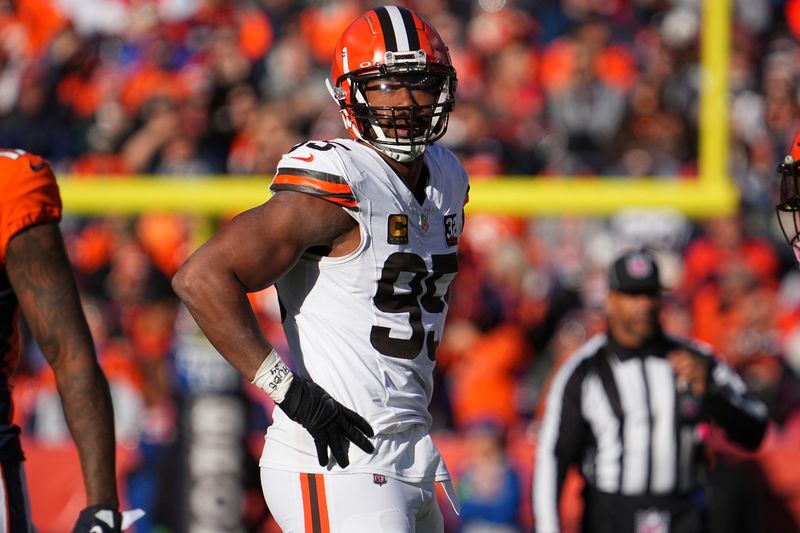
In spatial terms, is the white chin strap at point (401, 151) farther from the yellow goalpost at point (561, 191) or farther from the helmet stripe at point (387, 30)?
the yellow goalpost at point (561, 191)

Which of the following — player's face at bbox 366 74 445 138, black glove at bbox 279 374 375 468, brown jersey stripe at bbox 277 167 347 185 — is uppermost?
player's face at bbox 366 74 445 138

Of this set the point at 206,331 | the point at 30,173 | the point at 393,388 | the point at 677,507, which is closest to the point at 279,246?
the point at 206,331

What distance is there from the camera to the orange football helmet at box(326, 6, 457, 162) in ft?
9.66

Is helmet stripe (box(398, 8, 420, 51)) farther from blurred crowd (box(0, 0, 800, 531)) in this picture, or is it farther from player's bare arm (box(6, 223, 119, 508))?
blurred crowd (box(0, 0, 800, 531))

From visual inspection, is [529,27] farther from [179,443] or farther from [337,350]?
[337,350]

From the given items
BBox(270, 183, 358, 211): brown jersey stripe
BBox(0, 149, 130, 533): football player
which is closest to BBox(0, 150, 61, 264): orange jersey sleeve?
BBox(0, 149, 130, 533): football player

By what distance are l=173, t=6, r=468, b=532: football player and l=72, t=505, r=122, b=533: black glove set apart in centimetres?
36

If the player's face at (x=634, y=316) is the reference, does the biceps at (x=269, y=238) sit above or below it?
above

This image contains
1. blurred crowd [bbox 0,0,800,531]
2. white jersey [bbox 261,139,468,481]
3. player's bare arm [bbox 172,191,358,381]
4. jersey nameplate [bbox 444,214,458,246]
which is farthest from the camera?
blurred crowd [bbox 0,0,800,531]

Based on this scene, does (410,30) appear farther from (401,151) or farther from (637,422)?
(637,422)

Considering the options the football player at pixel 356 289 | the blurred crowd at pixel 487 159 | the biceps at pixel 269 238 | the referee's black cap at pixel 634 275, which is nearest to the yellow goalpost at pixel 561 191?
the blurred crowd at pixel 487 159

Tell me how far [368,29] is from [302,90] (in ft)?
17.9

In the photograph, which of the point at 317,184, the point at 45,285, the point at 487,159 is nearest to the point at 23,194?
the point at 45,285

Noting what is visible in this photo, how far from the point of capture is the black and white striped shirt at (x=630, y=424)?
455 centimetres
